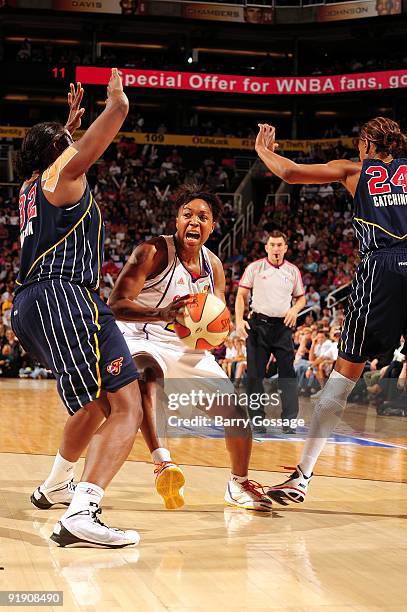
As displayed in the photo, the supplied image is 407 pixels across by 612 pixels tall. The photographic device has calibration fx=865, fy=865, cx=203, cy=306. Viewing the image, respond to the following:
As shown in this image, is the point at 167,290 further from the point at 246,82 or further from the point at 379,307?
the point at 246,82

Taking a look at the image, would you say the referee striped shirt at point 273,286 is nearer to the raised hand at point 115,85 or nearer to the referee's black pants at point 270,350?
the referee's black pants at point 270,350

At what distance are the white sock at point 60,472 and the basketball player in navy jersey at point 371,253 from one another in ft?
3.63

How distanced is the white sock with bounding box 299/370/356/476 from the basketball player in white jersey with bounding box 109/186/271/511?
32 cm

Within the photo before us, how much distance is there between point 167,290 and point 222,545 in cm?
167

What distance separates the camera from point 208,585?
308cm

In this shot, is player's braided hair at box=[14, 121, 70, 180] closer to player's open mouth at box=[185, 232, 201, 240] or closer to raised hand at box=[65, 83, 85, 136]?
raised hand at box=[65, 83, 85, 136]

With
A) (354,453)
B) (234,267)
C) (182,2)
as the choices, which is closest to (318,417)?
(354,453)

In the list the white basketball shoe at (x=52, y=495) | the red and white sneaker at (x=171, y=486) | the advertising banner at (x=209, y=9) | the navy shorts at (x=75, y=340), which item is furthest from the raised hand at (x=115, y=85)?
the advertising banner at (x=209, y=9)

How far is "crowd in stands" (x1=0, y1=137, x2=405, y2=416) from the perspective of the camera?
17.2 meters

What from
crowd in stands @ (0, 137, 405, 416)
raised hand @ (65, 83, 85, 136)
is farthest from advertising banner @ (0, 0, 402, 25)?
raised hand @ (65, 83, 85, 136)

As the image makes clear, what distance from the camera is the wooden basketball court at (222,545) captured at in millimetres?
2953

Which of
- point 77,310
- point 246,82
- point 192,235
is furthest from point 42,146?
point 246,82

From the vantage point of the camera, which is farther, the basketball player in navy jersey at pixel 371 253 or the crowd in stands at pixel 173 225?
the crowd in stands at pixel 173 225

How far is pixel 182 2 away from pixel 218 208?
2375 centimetres
